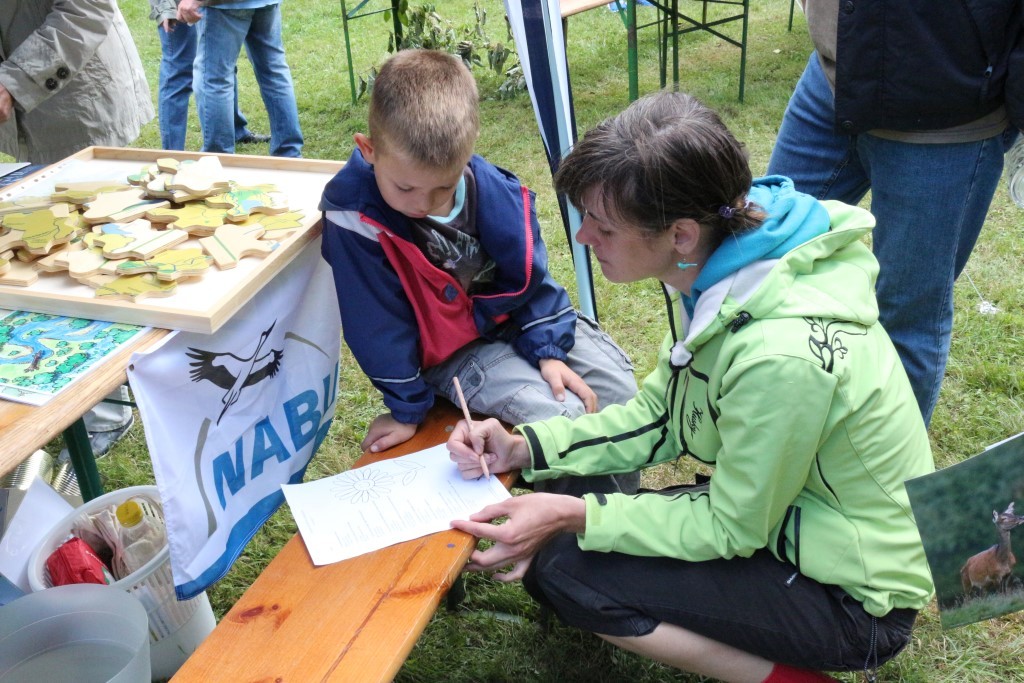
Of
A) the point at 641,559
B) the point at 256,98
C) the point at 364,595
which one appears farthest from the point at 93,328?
the point at 256,98

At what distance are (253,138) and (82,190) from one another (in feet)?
13.0

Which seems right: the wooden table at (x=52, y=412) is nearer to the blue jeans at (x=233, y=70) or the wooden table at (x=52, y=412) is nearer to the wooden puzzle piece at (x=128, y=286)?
the wooden puzzle piece at (x=128, y=286)

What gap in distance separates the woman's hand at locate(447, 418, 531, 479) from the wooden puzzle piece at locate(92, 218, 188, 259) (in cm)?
69

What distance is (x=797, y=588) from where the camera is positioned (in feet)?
4.96

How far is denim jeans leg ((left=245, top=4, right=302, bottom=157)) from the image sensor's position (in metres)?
4.61

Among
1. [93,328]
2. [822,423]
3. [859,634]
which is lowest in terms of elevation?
[859,634]

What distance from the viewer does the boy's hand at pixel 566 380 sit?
6.58ft

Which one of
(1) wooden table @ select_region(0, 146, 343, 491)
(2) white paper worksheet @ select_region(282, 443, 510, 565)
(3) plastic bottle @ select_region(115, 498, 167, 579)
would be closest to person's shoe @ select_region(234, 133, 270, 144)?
(1) wooden table @ select_region(0, 146, 343, 491)

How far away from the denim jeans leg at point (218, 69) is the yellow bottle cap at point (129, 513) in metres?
3.18

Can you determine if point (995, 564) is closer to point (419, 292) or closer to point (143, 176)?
point (419, 292)

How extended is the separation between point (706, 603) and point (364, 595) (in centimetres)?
61

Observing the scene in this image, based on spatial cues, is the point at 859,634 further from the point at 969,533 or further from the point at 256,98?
the point at 256,98

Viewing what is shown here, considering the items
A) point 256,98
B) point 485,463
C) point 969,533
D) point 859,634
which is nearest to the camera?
point 969,533

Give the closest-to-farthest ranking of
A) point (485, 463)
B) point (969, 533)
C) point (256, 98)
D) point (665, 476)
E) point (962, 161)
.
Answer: point (969, 533) < point (485, 463) < point (962, 161) < point (665, 476) < point (256, 98)
